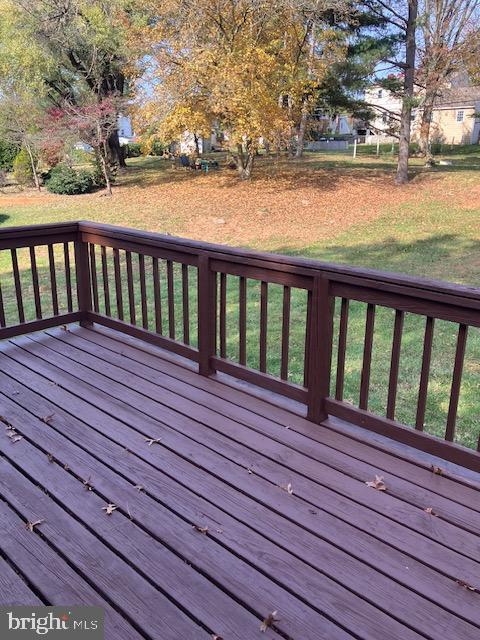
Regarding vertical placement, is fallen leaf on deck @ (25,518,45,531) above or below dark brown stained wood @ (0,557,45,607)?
below

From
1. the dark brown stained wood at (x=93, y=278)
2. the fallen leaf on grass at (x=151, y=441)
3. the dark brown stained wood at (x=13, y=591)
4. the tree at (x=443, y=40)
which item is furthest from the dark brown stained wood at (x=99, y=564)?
the tree at (x=443, y=40)

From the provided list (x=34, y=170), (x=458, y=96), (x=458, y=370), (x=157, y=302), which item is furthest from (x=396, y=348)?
(x=458, y=96)

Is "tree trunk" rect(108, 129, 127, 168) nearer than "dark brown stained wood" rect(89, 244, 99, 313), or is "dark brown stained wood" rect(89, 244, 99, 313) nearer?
"dark brown stained wood" rect(89, 244, 99, 313)

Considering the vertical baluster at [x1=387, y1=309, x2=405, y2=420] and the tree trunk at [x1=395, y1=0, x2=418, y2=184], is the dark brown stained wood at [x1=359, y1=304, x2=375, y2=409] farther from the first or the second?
the tree trunk at [x1=395, y1=0, x2=418, y2=184]

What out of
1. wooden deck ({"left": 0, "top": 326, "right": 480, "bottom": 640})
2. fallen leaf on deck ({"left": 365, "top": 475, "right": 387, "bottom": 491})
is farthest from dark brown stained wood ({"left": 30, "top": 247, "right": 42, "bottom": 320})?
fallen leaf on deck ({"left": 365, "top": 475, "right": 387, "bottom": 491})

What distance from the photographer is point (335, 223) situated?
10.8 m

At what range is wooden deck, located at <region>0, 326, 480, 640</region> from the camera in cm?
162

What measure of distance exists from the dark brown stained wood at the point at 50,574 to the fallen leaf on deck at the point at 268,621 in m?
Result: 0.35

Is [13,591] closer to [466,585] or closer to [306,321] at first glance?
[466,585]

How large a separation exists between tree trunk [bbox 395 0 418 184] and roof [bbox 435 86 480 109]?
0.89 m

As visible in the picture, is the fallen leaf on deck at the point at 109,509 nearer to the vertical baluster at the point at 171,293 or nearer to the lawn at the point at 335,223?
the vertical baluster at the point at 171,293

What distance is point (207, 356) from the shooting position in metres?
3.26

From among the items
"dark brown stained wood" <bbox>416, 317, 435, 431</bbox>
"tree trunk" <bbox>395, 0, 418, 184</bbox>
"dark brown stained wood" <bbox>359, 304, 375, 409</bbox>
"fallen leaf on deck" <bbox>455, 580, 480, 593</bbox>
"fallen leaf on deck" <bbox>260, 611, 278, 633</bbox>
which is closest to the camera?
"fallen leaf on deck" <bbox>260, 611, 278, 633</bbox>

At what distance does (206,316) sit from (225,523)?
145 centimetres
